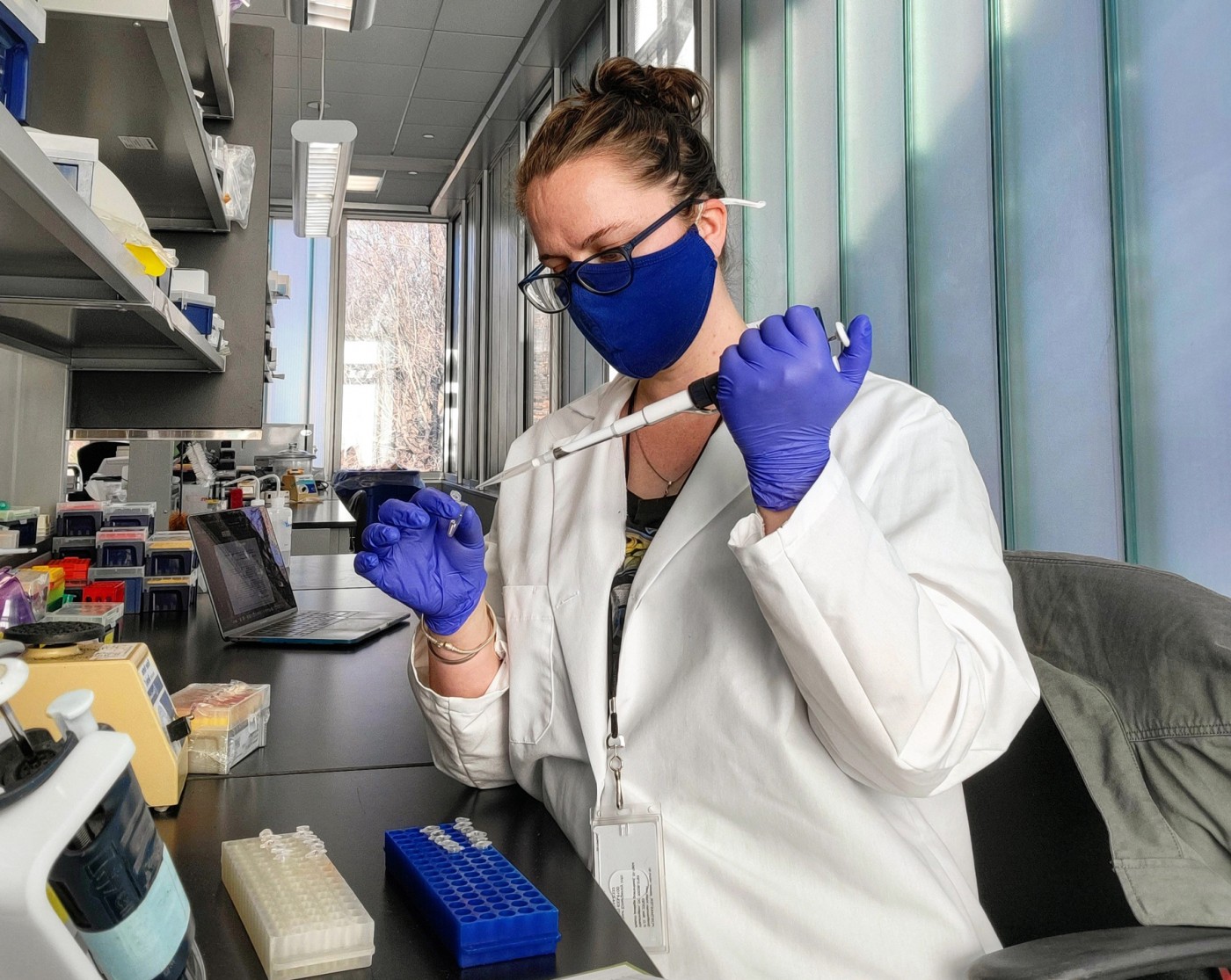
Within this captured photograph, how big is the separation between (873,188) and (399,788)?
248 cm

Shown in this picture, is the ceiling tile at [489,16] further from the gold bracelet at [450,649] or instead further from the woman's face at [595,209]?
the gold bracelet at [450,649]

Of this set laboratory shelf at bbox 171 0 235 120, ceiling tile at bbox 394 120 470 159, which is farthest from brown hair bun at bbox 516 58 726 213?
ceiling tile at bbox 394 120 470 159

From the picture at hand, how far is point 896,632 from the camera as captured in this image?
917mm

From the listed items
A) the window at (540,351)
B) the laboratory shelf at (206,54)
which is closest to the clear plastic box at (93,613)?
the laboratory shelf at (206,54)

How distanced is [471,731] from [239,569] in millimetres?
1120

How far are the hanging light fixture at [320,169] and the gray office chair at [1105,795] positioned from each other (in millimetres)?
3898

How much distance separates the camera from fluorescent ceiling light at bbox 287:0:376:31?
9.46 ft

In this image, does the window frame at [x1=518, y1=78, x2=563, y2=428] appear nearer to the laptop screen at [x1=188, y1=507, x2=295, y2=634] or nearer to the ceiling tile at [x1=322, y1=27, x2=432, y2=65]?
the ceiling tile at [x1=322, y1=27, x2=432, y2=65]

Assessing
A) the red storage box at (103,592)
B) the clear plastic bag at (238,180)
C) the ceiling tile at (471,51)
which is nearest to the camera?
the red storage box at (103,592)

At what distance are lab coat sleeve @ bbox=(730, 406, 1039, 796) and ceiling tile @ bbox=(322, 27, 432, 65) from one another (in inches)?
230

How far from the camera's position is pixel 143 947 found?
49 centimetres

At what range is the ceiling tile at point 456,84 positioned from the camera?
656 cm

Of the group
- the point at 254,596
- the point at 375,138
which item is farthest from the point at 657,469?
the point at 375,138

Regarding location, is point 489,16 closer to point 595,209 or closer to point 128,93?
point 128,93
